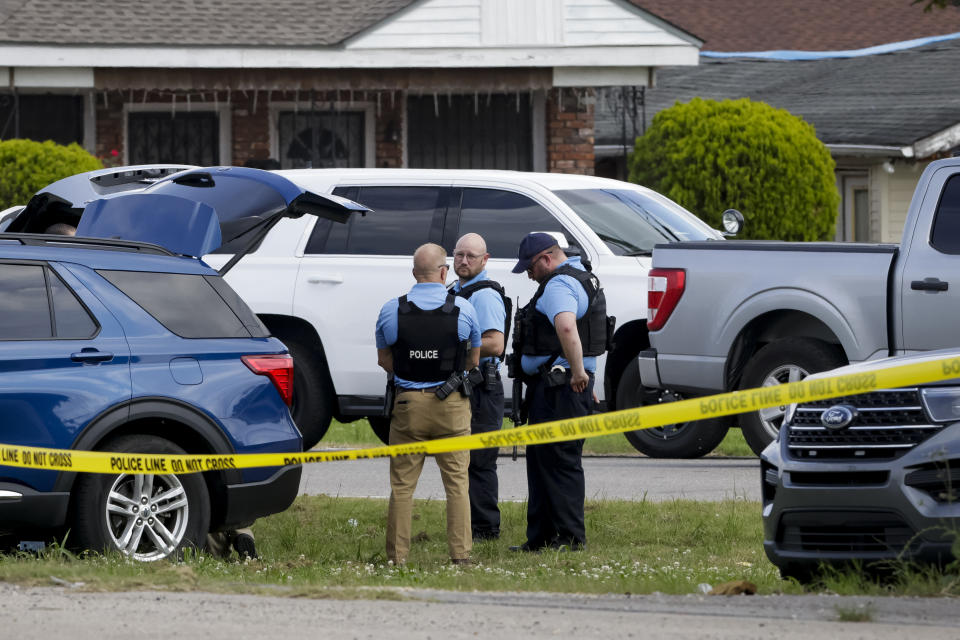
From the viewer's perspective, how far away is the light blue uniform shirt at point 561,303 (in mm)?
9023

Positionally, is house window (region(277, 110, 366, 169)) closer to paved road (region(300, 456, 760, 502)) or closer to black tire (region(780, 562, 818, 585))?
paved road (region(300, 456, 760, 502))

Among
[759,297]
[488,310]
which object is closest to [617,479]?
[759,297]

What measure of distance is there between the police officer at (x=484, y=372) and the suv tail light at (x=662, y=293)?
199 centimetres

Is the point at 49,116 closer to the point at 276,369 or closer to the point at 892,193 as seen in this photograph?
the point at 892,193

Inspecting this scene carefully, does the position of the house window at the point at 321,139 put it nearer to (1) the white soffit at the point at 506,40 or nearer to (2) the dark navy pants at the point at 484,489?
(1) the white soffit at the point at 506,40

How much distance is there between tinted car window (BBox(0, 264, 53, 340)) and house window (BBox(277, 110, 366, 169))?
12.9m

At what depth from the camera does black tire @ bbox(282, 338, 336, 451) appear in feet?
40.2

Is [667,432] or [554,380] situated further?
[667,432]

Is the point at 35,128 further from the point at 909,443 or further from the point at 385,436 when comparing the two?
the point at 909,443

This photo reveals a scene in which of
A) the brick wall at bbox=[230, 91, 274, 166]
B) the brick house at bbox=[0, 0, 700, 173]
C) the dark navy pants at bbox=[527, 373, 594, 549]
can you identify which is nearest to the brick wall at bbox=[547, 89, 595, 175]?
the brick house at bbox=[0, 0, 700, 173]

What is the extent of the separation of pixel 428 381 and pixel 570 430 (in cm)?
104

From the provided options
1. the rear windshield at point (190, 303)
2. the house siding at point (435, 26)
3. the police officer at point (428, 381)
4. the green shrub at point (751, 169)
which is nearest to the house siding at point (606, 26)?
the house siding at point (435, 26)

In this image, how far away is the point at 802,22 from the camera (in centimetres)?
3238

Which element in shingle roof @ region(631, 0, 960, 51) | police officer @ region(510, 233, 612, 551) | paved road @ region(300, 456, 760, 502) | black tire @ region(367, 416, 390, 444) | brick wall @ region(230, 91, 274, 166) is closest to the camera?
police officer @ region(510, 233, 612, 551)
